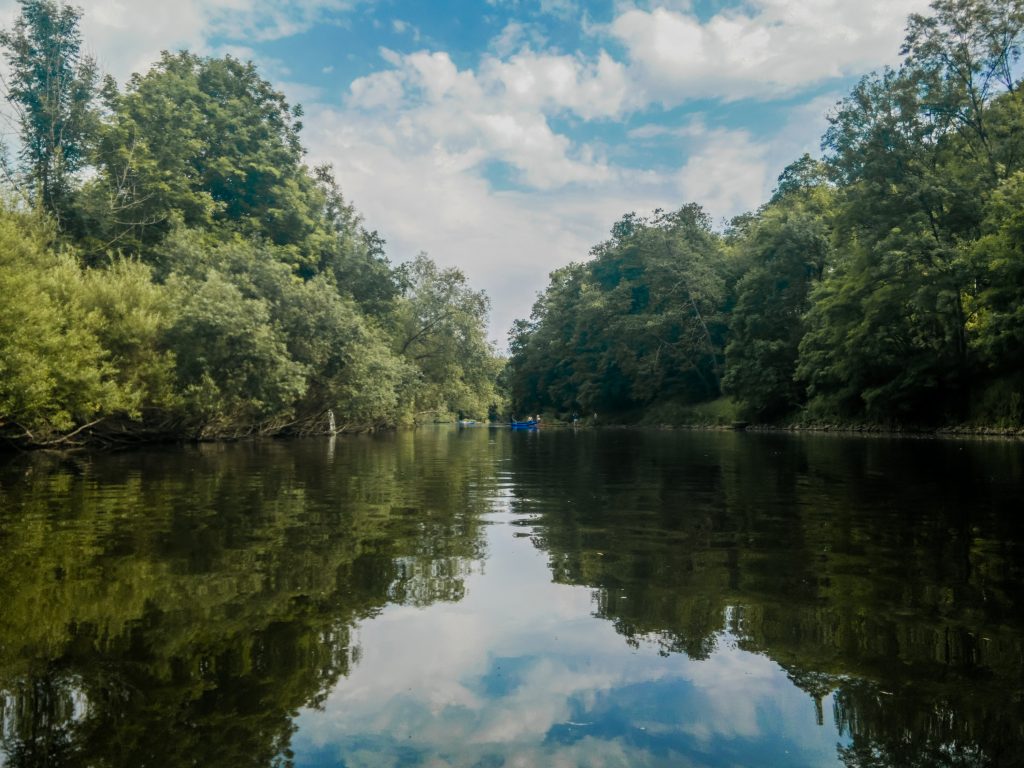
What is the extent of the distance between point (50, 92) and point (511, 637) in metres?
44.2

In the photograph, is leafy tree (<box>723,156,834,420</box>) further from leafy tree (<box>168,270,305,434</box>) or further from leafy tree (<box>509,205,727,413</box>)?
leafy tree (<box>168,270,305,434</box>)

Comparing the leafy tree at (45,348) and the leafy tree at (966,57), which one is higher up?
the leafy tree at (966,57)

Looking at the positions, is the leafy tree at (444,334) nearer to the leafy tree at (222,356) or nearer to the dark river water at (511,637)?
the leafy tree at (222,356)

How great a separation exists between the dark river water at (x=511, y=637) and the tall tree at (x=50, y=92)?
1401 inches

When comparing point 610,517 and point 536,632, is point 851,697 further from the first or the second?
point 610,517

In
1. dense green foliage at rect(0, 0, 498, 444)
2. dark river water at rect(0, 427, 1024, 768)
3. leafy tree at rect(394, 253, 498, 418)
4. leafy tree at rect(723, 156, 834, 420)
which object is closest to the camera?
Result: dark river water at rect(0, 427, 1024, 768)

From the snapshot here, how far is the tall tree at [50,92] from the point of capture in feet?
119

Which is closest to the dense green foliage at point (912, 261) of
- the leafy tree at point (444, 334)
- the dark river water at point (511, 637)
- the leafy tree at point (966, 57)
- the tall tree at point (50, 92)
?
the leafy tree at point (966, 57)

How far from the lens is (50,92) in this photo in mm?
37156

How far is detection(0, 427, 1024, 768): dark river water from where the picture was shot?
9.47 ft

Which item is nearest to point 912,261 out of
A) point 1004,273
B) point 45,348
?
point 1004,273

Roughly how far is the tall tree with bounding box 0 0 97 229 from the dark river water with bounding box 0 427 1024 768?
35.6m

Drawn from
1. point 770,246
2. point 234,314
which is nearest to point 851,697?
point 234,314

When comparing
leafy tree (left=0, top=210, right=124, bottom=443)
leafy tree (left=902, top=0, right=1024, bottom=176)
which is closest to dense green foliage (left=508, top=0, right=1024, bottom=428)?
leafy tree (left=902, top=0, right=1024, bottom=176)
